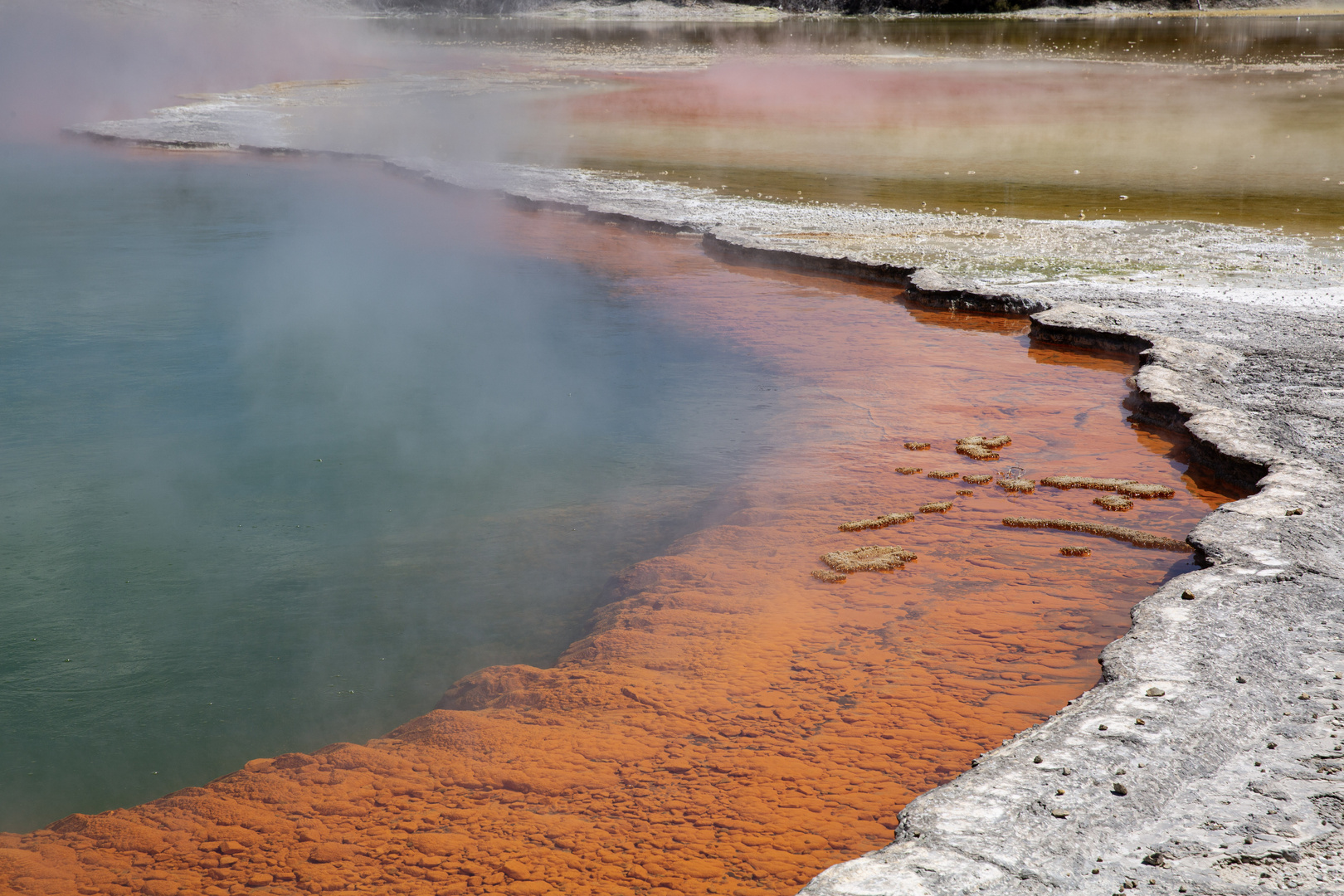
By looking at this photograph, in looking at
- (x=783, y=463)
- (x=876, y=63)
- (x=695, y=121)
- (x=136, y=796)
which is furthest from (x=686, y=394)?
(x=876, y=63)

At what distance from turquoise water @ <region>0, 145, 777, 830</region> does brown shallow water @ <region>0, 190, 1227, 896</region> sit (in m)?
0.31

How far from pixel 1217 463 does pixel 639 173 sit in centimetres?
906

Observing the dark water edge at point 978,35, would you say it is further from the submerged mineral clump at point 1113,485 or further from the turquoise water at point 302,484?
the submerged mineral clump at point 1113,485

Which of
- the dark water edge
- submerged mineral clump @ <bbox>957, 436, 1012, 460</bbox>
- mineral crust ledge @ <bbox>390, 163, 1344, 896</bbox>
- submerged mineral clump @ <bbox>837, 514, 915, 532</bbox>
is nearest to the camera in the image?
mineral crust ledge @ <bbox>390, 163, 1344, 896</bbox>

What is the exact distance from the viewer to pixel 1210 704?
2.50 meters

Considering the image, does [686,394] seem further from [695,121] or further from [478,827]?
[695,121]

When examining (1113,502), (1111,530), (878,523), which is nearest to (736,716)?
(878,523)

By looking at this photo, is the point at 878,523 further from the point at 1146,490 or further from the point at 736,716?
the point at 736,716

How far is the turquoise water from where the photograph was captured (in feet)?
11.0

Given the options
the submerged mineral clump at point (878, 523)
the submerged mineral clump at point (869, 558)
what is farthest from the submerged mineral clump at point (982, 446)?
the submerged mineral clump at point (869, 558)

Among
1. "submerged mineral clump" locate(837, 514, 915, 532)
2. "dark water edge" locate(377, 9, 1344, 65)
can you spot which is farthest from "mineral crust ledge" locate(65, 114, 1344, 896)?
"dark water edge" locate(377, 9, 1344, 65)

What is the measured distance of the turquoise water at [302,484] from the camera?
11.0 ft

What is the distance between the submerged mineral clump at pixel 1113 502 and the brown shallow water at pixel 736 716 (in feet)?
0.26

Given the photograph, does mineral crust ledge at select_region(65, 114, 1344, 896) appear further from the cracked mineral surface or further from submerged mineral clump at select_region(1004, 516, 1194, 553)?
submerged mineral clump at select_region(1004, 516, 1194, 553)
